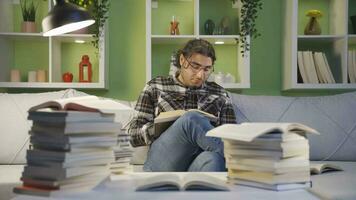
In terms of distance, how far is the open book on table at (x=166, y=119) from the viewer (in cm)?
214

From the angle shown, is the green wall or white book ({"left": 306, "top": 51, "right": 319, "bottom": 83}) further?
the green wall

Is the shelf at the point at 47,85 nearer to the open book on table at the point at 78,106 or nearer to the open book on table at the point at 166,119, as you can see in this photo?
the open book on table at the point at 166,119

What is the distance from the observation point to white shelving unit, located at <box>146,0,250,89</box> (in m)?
2.98

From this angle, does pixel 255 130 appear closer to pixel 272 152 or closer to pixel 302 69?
pixel 272 152

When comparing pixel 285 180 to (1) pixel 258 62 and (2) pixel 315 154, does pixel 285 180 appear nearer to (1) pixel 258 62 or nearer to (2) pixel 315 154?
(2) pixel 315 154

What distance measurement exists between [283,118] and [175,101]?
0.64 m

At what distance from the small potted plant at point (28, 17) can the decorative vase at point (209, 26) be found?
1.15 m

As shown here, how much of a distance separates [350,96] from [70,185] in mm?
2133

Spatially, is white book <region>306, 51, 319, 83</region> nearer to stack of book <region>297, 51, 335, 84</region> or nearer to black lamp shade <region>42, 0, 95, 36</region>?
stack of book <region>297, 51, 335, 84</region>

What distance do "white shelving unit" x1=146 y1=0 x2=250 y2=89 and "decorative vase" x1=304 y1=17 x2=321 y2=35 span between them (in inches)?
18.4

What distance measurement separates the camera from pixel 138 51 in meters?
3.25

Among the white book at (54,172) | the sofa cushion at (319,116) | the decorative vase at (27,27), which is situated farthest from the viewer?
the decorative vase at (27,27)

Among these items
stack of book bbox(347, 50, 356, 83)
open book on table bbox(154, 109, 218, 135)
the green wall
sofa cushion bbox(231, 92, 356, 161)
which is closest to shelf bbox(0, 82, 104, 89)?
the green wall

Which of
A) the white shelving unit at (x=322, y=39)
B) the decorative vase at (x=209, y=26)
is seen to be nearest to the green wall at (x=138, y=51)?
the white shelving unit at (x=322, y=39)
